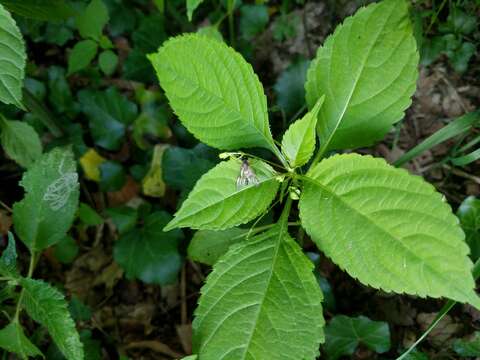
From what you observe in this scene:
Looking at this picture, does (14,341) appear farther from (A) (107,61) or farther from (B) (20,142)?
(A) (107,61)

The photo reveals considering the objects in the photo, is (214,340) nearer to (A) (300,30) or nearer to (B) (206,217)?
(B) (206,217)

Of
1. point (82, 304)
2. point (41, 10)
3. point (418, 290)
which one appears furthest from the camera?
point (82, 304)

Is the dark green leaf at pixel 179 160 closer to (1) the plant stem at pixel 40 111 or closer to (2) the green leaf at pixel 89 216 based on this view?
(2) the green leaf at pixel 89 216

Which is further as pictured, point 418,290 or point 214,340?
point 214,340

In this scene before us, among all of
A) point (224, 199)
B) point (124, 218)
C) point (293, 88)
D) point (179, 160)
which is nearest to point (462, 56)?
point (293, 88)

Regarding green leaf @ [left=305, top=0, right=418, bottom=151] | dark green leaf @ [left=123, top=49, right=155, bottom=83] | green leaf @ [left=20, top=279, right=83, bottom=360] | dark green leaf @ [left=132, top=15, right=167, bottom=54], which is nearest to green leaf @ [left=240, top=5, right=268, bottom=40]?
dark green leaf @ [left=132, top=15, right=167, bottom=54]

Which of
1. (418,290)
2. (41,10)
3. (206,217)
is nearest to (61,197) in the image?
(41,10)

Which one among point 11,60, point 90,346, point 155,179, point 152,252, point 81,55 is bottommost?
point 90,346

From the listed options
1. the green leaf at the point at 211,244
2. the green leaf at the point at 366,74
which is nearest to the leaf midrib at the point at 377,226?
the green leaf at the point at 366,74
